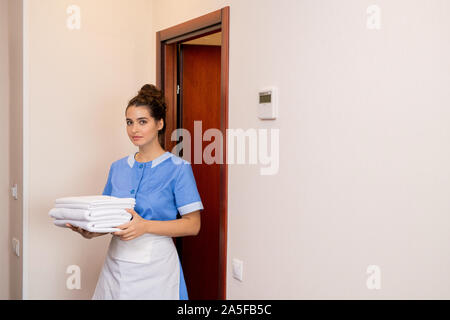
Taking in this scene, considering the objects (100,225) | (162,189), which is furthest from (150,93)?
(100,225)

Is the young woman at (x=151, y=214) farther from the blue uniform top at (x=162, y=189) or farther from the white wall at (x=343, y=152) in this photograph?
the white wall at (x=343, y=152)

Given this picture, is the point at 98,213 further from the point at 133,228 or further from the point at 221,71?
the point at 221,71

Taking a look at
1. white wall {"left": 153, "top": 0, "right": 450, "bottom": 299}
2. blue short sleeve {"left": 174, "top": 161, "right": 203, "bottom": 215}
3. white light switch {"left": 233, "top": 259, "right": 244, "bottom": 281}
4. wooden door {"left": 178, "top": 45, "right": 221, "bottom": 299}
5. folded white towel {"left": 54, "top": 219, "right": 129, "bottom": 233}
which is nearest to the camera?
white wall {"left": 153, "top": 0, "right": 450, "bottom": 299}

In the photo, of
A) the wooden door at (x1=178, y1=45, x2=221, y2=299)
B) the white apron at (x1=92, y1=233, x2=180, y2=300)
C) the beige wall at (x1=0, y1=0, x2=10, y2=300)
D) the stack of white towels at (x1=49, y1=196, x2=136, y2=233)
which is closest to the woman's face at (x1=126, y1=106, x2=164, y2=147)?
the stack of white towels at (x1=49, y1=196, x2=136, y2=233)

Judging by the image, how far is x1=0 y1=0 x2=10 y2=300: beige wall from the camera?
2896mm

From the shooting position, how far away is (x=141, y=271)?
1.91 meters

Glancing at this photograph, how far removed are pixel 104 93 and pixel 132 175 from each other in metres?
0.83

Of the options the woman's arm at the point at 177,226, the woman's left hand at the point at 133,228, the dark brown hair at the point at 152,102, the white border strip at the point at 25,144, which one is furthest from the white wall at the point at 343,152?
the white border strip at the point at 25,144

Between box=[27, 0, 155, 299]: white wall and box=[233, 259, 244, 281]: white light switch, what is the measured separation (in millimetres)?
940

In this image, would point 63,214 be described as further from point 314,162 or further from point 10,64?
point 10,64

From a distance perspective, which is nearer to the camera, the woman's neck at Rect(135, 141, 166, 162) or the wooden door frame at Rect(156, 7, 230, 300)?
the woman's neck at Rect(135, 141, 166, 162)

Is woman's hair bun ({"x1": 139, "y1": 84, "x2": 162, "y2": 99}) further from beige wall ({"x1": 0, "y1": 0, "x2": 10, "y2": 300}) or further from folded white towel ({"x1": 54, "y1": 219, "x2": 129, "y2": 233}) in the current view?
beige wall ({"x1": 0, "y1": 0, "x2": 10, "y2": 300})

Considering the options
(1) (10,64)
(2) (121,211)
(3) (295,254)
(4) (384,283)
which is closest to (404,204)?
(4) (384,283)

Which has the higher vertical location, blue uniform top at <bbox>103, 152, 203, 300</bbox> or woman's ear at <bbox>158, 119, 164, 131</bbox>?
woman's ear at <bbox>158, 119, 164, 131</bbox>
